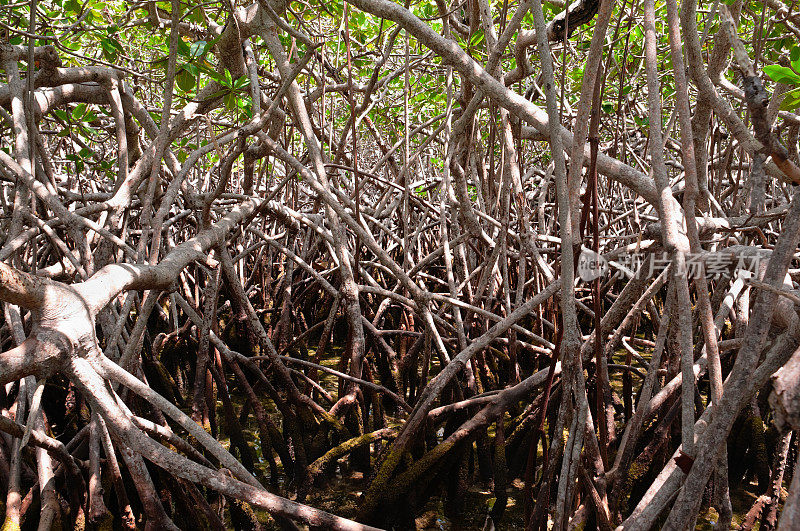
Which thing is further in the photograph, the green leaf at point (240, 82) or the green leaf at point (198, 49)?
the green leaf at point (240, 82)

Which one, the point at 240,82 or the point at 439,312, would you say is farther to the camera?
the point at 439,312

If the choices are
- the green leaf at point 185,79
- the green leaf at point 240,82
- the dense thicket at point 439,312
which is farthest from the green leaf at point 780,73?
the green leaf at point 185,79

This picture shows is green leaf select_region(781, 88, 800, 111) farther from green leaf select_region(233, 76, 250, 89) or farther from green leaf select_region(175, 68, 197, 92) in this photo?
green leaf select_region(175, 68, 197, 92)

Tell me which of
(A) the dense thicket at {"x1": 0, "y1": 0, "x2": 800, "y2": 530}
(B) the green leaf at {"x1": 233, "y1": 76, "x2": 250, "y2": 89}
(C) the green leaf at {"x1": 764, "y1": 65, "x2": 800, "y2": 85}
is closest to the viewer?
(A) the dense thicket at {"x1": 0, "y1": 0, "x2": 800, "y2": 530}

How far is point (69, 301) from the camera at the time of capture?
4.60 ft

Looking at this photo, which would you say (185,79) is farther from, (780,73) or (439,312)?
(780,73)

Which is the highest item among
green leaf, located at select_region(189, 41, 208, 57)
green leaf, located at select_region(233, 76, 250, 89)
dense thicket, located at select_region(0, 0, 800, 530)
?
green leaf, located at select_region(189, 41, 208, 57)

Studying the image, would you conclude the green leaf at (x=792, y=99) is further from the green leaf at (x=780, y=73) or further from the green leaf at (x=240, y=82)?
the green leaf at (x=240, y=82)

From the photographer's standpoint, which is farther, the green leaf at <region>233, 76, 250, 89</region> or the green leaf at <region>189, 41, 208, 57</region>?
the green leaf at <region>233, 76, 250, 89</region>

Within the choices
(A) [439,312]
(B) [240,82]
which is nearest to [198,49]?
(B) [240,82]

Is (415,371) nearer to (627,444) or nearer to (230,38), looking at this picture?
(627,444)

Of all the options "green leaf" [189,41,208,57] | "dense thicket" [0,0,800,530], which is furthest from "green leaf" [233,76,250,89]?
"green leaf" [189,41,208,57]

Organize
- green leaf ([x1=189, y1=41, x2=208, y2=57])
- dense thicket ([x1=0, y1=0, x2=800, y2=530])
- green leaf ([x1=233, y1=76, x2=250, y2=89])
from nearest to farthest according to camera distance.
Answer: dense thicket ([x1=0, y1=0, x2=800, y2=530]) → green leaf ([x1=189, y1=41, x2=208, y2=57]) → green leaf ([x1=233, y1=76, x2=250, y2=89])

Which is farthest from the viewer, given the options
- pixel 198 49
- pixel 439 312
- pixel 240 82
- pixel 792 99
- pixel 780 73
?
pixel 439 312
